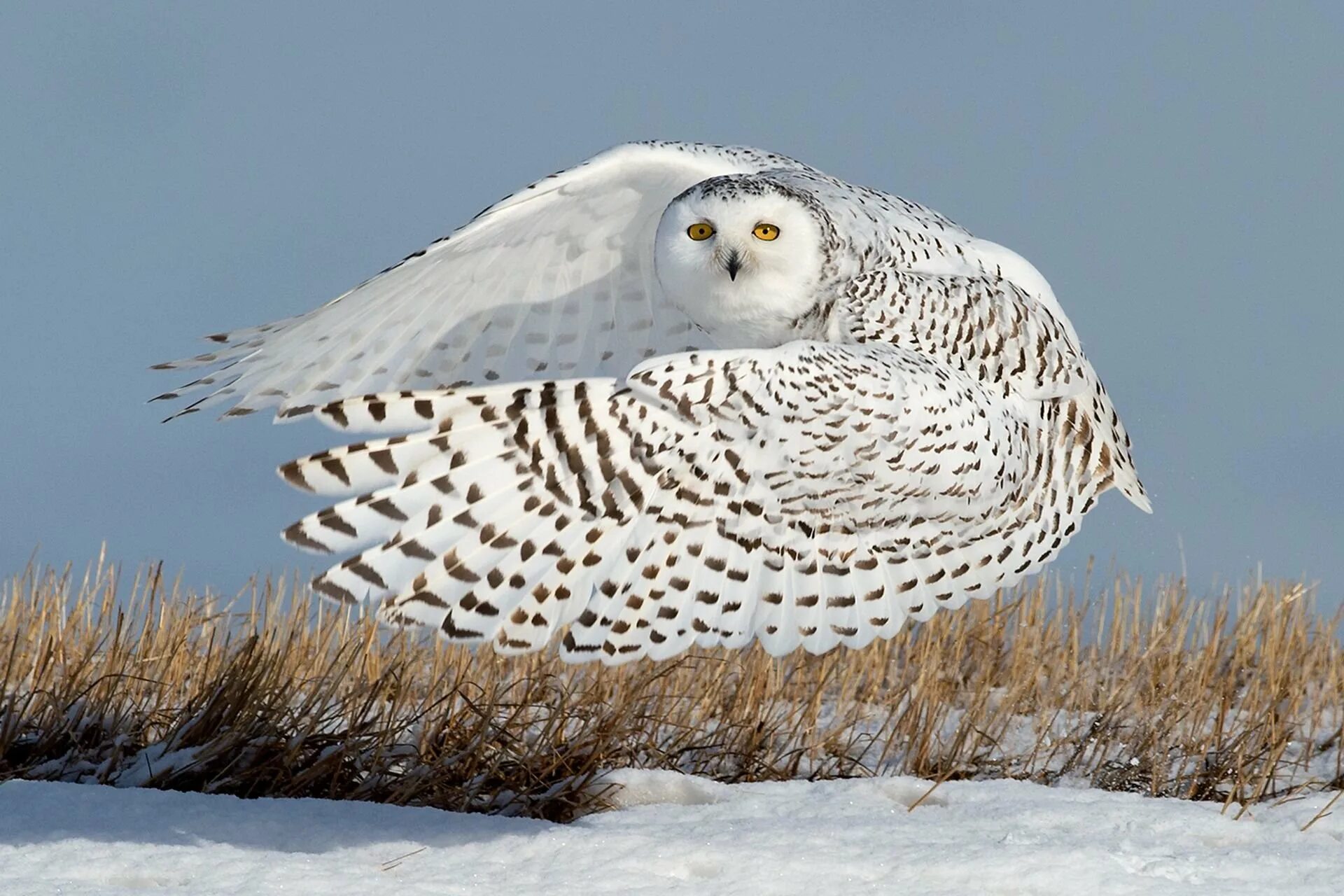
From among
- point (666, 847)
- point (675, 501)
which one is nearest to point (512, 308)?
point (675, 501)

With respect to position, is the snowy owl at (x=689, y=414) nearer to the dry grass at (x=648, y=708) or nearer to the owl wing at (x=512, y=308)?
the owl wing at (x=512, y=308)

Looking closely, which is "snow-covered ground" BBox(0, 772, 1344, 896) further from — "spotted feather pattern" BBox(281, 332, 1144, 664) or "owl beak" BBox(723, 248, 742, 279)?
"owl beak" BBox(723, 248, 742, 279)

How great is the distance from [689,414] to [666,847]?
121cm

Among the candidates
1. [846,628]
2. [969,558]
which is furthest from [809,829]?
[969,558]

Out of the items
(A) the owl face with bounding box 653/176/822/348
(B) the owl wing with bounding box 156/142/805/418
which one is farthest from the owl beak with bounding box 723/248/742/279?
(B) the owl wing with bounding box 156/142/805/418

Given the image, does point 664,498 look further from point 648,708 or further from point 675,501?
point 648,708

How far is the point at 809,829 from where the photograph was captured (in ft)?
13.2

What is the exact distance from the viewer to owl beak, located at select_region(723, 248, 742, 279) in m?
4.15

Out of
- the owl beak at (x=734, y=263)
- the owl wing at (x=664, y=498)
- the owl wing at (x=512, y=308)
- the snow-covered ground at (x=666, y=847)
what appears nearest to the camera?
the owl wing at (x=664, y=498)

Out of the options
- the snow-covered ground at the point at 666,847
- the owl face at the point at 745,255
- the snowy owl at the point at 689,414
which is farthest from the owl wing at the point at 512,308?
the snow-covered ground at the point at 666,847

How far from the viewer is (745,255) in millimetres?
4156

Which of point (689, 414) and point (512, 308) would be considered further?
point (512, 308)

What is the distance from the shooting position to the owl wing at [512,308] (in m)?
4.76

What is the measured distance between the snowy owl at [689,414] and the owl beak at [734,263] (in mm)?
11
